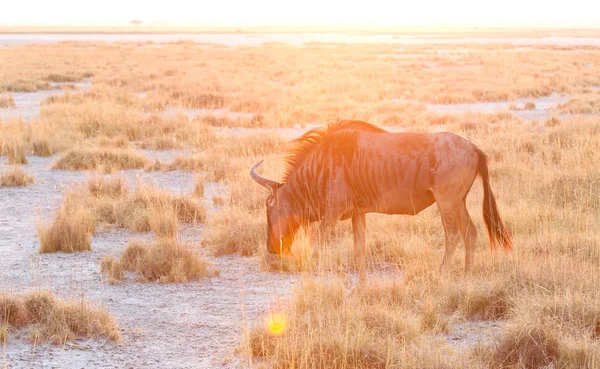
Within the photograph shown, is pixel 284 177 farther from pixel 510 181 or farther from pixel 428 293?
pixel 510 181

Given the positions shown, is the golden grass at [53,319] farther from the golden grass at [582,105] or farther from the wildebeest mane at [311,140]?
the golden grass at [582,105]

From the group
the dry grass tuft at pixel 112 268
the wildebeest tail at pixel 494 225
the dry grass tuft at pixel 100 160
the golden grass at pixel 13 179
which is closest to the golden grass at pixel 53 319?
the dry grass tuft at pixel 112 268

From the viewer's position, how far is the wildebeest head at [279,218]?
6.93 metres

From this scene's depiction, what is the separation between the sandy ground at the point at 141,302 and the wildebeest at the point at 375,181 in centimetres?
80

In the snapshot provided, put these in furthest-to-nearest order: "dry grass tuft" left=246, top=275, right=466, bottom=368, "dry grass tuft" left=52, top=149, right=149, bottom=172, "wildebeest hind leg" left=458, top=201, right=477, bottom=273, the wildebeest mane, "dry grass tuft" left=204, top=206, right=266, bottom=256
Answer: "dry grass tuft" left=52, top=149, right=149, bottom=172 < "dry grass tuft" left=204, top=206, right=266, bottom=256 < the wildebeest mane < "wildebeest hind leg" left=458, top=201, right=477, bottom=273 < "dry grass tuft" left=246, top=275, right=466, bottom=368

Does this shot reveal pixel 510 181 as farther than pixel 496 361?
Yes

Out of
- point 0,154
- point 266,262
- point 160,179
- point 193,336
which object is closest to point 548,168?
point 266,262

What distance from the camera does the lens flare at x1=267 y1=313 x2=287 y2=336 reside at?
549 centimetres

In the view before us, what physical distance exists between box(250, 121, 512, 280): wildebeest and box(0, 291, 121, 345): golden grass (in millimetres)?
1910

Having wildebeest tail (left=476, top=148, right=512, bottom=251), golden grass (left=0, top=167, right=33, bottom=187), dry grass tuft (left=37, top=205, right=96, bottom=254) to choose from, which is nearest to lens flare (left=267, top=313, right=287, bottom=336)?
wildebeest tail (left=476, top=148, right=512, bottom=251)

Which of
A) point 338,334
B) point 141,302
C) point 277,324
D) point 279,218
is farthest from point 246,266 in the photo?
point 338,334

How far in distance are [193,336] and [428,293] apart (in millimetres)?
2132

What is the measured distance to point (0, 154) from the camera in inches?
572

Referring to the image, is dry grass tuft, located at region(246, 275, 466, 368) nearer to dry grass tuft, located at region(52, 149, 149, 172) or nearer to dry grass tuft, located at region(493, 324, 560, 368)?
dry grass tuft, located at region(493, 324, 560, 368)
